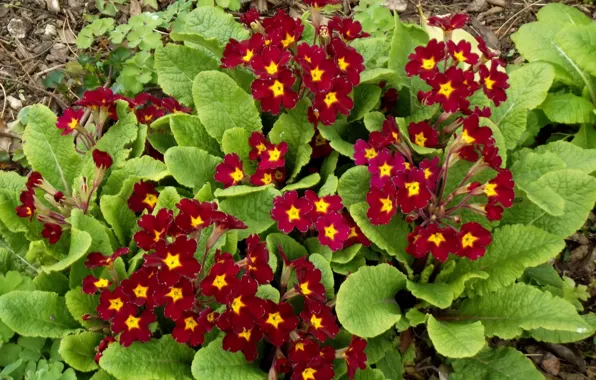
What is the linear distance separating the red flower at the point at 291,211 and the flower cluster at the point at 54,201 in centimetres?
80

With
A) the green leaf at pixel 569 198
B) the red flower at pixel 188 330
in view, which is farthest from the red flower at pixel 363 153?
the red flower at pixel 188 330

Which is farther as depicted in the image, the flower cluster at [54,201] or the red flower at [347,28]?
the red flower at [347,28]

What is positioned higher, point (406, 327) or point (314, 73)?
point (314, 73)

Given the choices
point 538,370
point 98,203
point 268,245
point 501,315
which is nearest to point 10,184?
point 98,203

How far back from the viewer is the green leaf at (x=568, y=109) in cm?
346

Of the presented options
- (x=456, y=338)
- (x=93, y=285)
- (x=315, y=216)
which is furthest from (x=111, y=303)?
(x=456, y=338)

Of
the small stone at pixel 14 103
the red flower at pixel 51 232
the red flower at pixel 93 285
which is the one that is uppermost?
the red flower at pixel 93 285

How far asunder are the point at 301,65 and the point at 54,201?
120cm

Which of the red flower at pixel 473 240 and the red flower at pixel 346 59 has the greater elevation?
the red flower at pixel 346 59

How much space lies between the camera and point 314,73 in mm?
2783

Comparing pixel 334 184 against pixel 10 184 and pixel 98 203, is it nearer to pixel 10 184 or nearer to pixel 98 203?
pixel 98 203

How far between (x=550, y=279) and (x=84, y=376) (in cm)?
207

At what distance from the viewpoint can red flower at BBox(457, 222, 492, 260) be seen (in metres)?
2.53

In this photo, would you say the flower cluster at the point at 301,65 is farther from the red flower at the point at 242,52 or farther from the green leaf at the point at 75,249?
the green leaf at the point at 75,249
